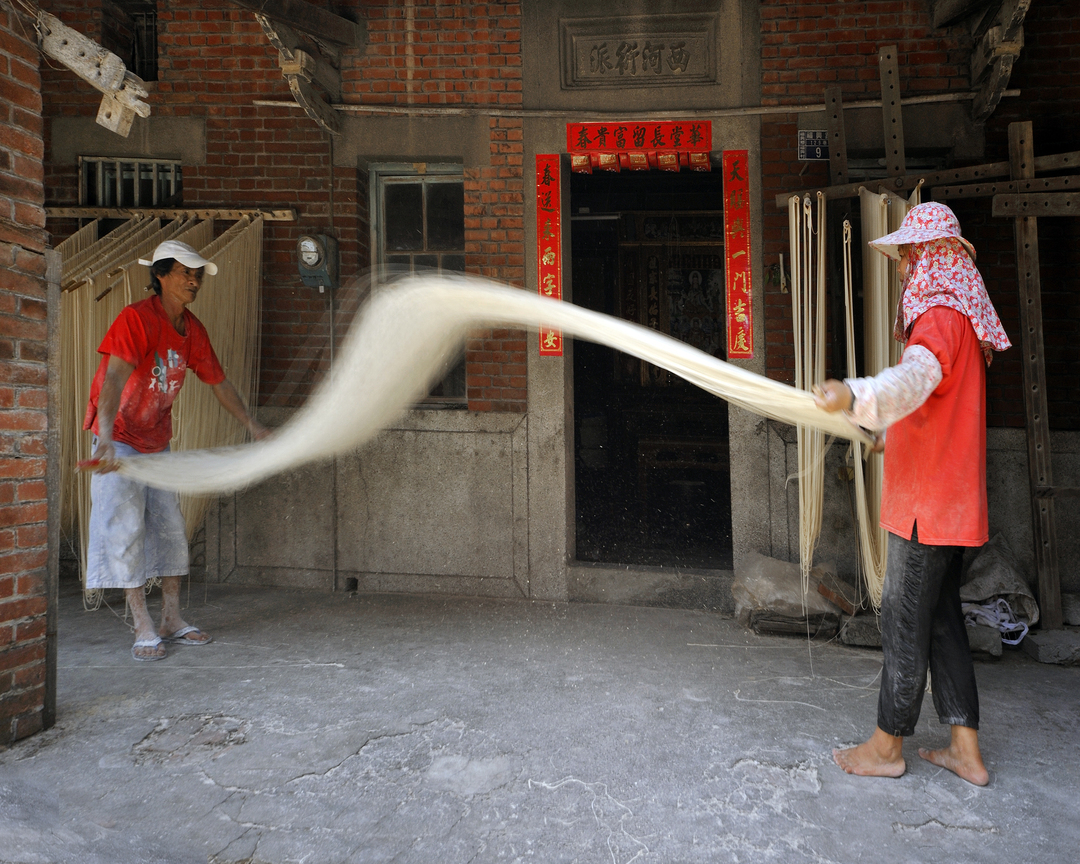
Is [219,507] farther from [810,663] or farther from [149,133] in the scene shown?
[810,663]

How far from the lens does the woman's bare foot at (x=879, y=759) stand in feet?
8.65

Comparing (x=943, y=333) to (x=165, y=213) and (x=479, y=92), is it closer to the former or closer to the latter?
(x=479, y=92)

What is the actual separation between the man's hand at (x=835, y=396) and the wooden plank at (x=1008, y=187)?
224cm

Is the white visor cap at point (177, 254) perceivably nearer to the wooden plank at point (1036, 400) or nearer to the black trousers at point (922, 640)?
the black trousers at point (922, 640)

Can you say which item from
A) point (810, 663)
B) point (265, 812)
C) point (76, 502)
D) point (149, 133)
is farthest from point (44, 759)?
point (149, 133)

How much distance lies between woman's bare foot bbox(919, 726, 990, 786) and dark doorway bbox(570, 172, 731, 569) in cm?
418

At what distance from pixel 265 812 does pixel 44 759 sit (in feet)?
3.24

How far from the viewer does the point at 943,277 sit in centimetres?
259

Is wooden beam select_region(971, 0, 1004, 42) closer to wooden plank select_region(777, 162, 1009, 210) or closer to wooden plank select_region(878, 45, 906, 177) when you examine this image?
wooden plank select_region(878, 45, 906, 177)

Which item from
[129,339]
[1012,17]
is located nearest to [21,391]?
[129,339]

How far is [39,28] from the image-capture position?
9.90ft

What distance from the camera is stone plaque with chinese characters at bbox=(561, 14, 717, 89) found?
16.1 ft

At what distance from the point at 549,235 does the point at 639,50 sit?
1337 mm

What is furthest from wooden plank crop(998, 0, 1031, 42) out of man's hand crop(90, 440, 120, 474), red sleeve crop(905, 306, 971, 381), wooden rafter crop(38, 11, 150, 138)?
man's hand crop(90, 440, 120, 474)
